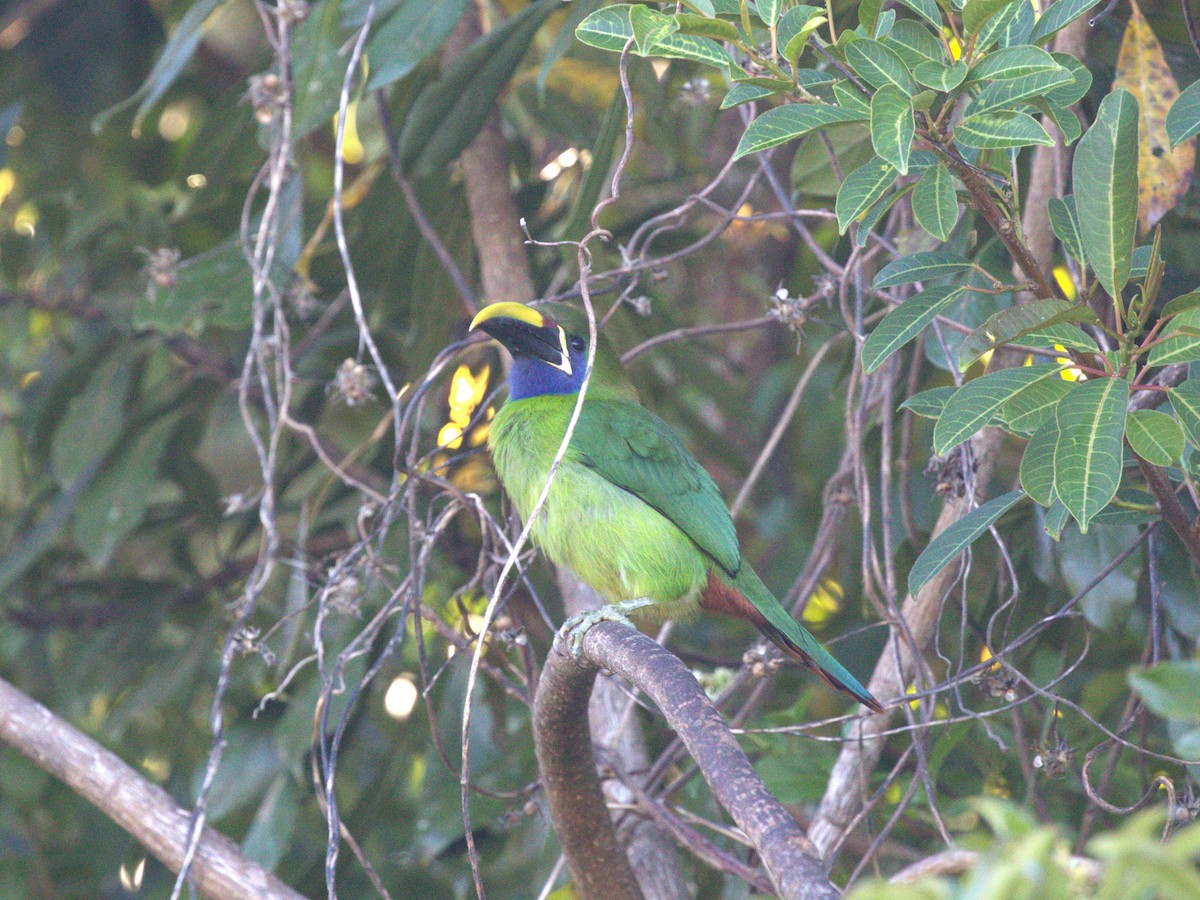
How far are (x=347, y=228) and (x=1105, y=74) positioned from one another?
2113 millimetres

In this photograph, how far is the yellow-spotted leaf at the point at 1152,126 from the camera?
7.62ft

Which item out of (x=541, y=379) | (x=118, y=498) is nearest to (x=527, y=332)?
(x=541, y=379)

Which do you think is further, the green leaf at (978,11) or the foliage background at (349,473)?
the foliage background at (349,473)

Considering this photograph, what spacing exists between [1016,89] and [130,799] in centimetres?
200

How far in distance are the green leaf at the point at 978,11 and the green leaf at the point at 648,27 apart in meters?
0.38

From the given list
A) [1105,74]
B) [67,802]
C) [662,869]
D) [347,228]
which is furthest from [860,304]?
[67,802]

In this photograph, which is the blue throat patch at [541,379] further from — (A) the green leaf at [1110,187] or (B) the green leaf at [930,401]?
(A) the green leaf at [1110,187]

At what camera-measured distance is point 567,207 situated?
3.81 metres

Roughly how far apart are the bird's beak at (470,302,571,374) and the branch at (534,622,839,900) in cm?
90

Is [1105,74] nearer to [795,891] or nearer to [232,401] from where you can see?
[795,891]

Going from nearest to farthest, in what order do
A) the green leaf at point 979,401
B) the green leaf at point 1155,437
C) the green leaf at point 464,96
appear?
the green leaf at point 1155,437, the green leaf at point 979,401, the green leaf at point 464,96

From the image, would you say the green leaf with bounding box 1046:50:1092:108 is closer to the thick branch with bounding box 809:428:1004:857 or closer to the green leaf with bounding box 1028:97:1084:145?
the green leaf with bounding box 1028:97:1084:145

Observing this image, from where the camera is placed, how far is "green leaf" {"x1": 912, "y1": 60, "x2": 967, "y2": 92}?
1563 millimetres

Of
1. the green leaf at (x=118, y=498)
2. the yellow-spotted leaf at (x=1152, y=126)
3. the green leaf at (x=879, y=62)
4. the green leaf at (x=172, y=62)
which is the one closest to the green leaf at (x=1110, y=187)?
the green leaf at (x=879, y=62)
